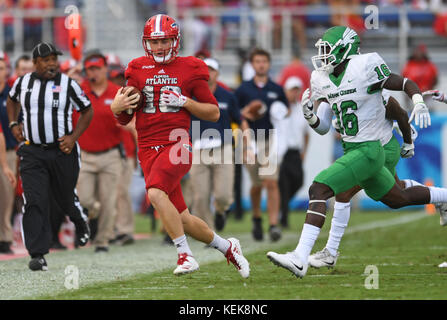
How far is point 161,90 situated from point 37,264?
1932 millimetres

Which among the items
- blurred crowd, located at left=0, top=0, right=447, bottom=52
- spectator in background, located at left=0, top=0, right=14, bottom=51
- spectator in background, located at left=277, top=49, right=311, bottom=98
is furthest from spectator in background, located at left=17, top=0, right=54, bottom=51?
spectator in background, located at left=277, top=49, right=311, bottom=98

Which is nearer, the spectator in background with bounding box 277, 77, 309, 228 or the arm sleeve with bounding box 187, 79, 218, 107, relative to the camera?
the arm sleeve with bounding box 187, 79, 218, 107

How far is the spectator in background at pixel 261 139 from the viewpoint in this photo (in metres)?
10.6

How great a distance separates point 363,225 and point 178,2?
6.79 m

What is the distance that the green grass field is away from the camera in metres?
5.86

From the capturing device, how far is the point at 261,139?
10.7 m

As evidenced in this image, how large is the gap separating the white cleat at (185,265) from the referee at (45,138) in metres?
1.69

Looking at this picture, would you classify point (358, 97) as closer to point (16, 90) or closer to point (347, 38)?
point (347, 38)

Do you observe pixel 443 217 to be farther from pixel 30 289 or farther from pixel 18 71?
pixel 18 71

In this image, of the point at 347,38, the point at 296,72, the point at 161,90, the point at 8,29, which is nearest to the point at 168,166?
the point at 161,90

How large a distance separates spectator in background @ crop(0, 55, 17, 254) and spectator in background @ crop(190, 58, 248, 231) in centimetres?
183

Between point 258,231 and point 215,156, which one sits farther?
point 258,231

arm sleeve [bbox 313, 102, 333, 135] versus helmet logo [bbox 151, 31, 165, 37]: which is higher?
helmet logo [bbox 151, 31, 165, 37]

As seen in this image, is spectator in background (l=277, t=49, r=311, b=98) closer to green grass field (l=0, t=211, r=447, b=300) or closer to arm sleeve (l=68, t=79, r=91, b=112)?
green grass field (l=0, t=211, r=447, b=300)
